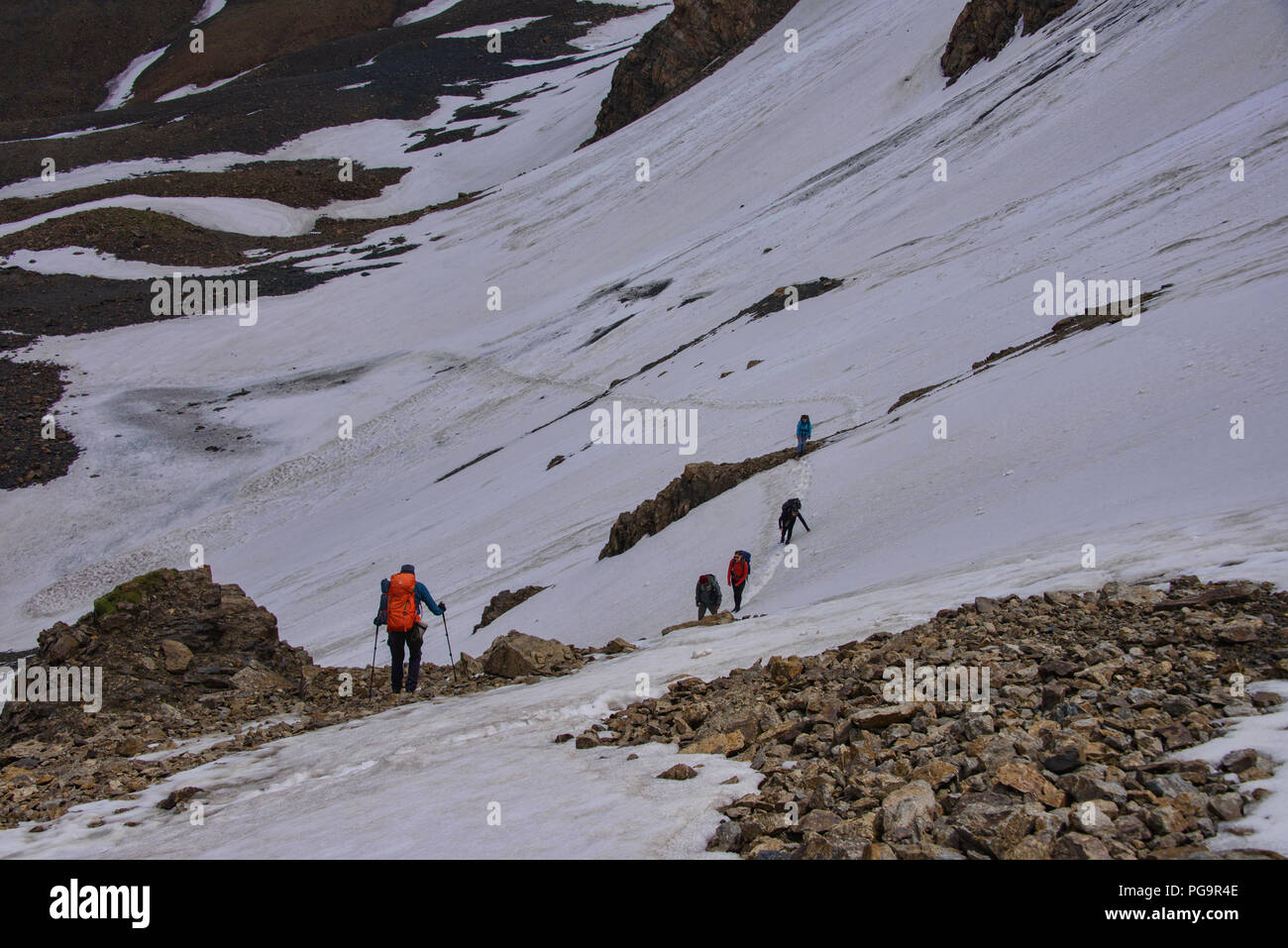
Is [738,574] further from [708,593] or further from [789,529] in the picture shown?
[789,529]

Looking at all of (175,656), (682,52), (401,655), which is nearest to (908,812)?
(401,655)

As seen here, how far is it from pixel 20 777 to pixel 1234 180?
3051 cm

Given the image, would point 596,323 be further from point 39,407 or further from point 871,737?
point 871,737

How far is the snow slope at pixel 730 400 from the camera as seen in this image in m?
10.2

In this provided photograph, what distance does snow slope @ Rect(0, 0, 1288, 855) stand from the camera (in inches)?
401

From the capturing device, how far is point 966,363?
23.2 metres

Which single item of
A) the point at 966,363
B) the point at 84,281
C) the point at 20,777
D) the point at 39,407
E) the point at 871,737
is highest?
the point at 84,281

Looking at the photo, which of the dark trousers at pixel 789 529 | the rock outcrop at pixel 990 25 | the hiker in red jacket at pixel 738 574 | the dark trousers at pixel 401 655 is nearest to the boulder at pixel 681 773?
the dark trousers at pixel 401 655

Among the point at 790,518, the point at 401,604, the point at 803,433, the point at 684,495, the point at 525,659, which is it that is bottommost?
the point at 525,659

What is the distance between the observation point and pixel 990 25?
175 ft

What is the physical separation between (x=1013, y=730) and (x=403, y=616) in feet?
25.9

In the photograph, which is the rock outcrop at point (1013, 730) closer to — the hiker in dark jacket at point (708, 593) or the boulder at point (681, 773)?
the boulder at point (681, 773)
